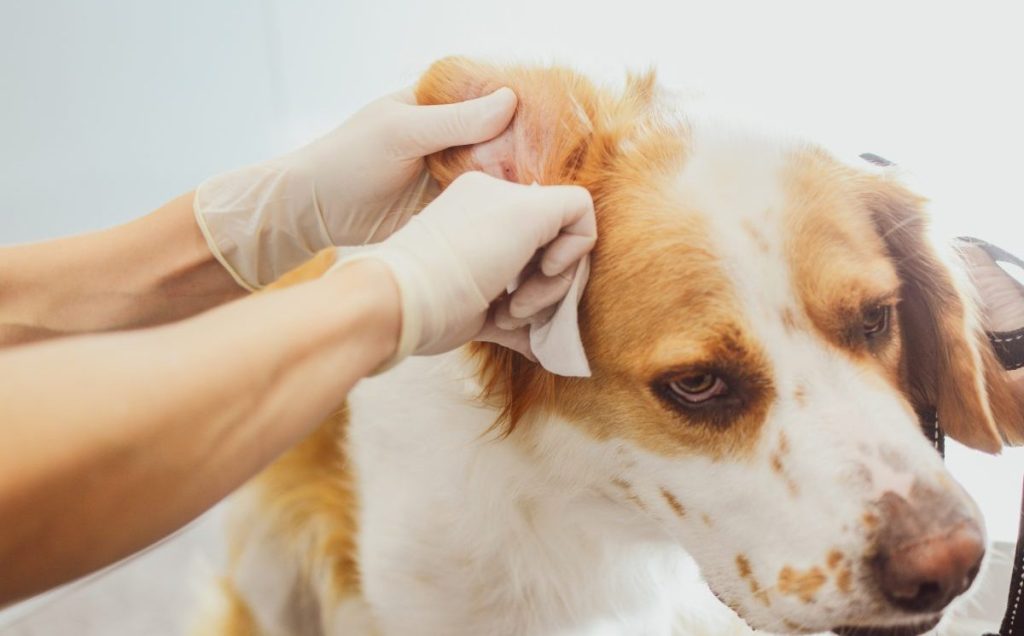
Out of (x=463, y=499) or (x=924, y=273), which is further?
(x=463, y=499)

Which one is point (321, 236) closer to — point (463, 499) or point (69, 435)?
point (463, 499)

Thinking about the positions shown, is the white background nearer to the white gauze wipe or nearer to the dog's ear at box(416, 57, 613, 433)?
the dog's ear at box(416, 57, 613, 433)

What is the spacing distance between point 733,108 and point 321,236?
0.48 meters

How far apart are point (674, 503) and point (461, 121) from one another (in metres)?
0.42

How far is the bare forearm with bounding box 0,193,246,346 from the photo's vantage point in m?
0.89

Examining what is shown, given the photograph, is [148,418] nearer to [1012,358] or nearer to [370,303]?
[370,303]

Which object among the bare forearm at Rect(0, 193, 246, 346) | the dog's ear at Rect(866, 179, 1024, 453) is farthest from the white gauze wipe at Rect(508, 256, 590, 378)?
the bare forearm at Rect(0, 193, 246, 346)

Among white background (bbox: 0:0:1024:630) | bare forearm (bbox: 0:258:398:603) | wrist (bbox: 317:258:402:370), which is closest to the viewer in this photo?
bare forearm (bbox: 0:258:398:603)

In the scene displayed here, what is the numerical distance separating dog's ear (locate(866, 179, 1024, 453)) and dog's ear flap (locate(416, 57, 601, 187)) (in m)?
0.30

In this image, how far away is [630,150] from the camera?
0.82m

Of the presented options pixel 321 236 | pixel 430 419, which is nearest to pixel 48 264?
pixel 321 236

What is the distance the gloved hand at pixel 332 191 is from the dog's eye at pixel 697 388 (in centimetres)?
30

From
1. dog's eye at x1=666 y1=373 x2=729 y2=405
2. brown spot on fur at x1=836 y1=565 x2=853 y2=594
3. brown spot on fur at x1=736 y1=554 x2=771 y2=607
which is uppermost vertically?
dog's eye at x1=666 y1=373 x2=729 y2=405

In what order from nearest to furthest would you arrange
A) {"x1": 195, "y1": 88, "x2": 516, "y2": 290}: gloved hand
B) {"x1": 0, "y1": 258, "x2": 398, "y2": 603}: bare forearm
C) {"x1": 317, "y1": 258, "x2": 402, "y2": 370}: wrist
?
{"x1": 0, "y1": 258, "x2": 398, "y2": 603}: bare forearm → {"x1": 317, "y1": 258, "x2": 402, "y2": 370}: wrist → {"x1": 195, "y1": 88, "x2": 516, "y2": 290}: gloved hand
